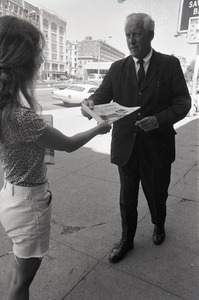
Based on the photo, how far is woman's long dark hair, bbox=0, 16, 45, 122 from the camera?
1.14 meters

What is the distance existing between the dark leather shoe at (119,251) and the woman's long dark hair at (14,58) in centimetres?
162

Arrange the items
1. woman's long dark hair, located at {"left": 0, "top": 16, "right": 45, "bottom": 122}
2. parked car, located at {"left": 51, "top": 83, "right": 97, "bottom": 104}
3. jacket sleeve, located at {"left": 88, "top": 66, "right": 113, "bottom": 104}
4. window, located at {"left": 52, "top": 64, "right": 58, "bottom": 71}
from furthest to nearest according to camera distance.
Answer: window, located at {"left": 52, "top": 64, "right": 58, "bottom": 71}
parked car, located at {"left": 51, "top": 83, "right": 97, "bottom": 104}
jacket sleeve, located at {"left": 88, "top": 66, "right": 113, "bottom": 104}
woman's long dark hair, located at {"left": 0, "top": 16, "right": 45, "bottom": 122}

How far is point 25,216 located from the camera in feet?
4.34

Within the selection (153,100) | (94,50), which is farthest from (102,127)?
(94,50)

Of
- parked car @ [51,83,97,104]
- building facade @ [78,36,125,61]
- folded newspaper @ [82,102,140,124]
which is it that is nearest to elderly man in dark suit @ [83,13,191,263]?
folded newspaper @ [82,102,140,124]

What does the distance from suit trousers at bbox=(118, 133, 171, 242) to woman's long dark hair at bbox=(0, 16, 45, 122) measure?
1.24m

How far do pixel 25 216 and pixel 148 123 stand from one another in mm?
1141

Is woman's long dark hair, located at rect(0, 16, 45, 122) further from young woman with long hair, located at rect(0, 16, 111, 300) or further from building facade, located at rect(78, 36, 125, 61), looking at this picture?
building facade, located at rect(78, 36, 125, 61)

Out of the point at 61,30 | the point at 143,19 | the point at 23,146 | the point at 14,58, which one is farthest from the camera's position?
the point at 61,30

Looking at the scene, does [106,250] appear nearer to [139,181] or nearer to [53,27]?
[139,181]

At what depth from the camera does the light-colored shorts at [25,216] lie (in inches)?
52.1

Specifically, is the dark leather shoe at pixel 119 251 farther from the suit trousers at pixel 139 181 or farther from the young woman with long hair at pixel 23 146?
the young woman with long hair at pixel 23 146

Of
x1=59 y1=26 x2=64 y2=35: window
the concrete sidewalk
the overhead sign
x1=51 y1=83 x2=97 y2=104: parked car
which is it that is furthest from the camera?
x1=59 y1=26 x2=64 y2=35: window

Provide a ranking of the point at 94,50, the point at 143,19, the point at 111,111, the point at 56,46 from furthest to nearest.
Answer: the point at 94,50 < the point at 56,46 < the point at 143,19 < the point at 111,111
